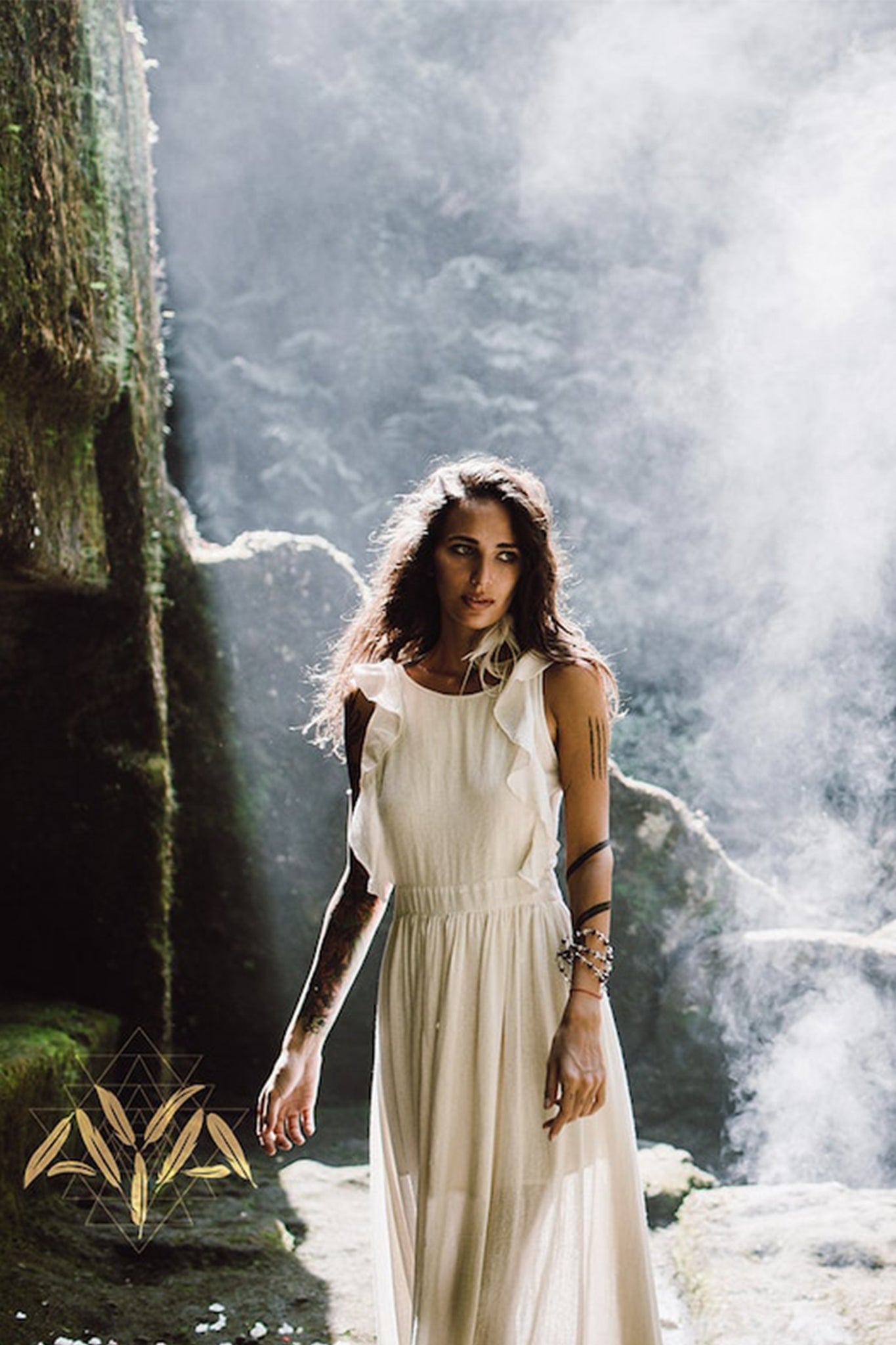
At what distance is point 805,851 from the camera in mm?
14141

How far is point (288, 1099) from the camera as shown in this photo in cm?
291

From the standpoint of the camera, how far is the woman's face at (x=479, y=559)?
2.76 m

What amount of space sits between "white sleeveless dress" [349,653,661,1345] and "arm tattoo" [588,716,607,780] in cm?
9

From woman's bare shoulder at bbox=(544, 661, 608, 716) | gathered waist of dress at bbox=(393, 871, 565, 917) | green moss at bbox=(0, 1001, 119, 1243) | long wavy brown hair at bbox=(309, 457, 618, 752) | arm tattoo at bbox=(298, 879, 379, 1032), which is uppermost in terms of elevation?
long wavy brown hair at bbox=(309, 457, 618, 752)

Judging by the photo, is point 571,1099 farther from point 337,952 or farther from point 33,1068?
point 33,1068

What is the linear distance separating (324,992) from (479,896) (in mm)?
491

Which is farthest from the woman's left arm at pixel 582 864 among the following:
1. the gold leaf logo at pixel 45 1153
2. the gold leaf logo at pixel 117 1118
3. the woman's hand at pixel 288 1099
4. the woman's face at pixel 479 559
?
the gold leaf logo at pixel 117 1118

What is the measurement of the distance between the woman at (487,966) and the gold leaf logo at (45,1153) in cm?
238

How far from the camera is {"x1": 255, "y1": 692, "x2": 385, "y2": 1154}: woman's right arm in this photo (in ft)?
9.55

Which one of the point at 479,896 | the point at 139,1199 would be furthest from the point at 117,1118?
the point at 479,896

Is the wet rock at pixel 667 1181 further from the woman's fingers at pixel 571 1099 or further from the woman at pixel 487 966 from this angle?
the woman's fingers at pixel 571 1099

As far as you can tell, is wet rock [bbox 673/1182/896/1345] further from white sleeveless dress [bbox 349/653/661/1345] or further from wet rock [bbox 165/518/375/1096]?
wet rock [bbox 165/518/375/1096]

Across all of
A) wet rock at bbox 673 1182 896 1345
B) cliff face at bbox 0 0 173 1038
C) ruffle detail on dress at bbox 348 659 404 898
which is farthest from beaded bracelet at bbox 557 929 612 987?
cliff face at bbox 0 0 173 1038

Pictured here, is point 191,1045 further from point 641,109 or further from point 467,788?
point 641,109
